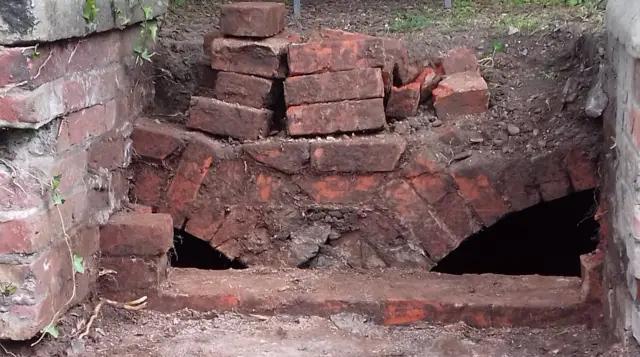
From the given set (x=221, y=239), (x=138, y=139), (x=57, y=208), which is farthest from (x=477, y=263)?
(x=57, y=208)

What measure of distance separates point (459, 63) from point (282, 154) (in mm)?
838

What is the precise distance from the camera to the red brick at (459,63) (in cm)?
312

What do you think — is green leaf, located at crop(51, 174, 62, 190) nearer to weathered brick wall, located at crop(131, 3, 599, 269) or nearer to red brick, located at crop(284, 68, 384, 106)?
weathered brick wall, located at crop(131, 3, 599, 269)

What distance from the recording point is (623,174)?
81.5 inches

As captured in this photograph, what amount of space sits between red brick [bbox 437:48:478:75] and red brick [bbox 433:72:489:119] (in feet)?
0.36

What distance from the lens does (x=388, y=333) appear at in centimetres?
248

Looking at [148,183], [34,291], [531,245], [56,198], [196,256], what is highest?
[56,198]

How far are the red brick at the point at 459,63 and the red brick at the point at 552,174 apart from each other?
529 millimetres

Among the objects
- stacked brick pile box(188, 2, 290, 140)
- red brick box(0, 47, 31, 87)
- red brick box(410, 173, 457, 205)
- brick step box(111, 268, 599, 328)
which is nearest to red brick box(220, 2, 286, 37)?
stacked brick pile box(188, 2, 290, 140)

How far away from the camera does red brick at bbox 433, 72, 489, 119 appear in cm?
296

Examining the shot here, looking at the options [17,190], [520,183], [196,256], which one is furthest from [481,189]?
[17,190]

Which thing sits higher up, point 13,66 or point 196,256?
point 13,66

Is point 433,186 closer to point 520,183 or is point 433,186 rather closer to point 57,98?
point 520,183

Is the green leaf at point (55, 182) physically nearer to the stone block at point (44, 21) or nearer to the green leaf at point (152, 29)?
the stone block at point (44, 21)
